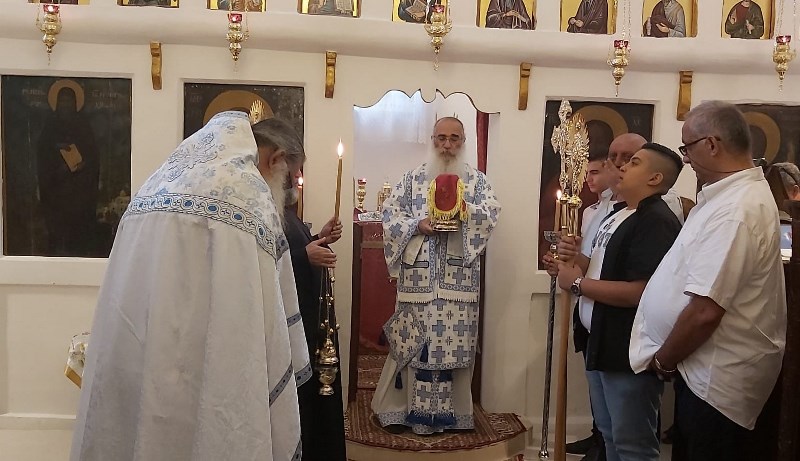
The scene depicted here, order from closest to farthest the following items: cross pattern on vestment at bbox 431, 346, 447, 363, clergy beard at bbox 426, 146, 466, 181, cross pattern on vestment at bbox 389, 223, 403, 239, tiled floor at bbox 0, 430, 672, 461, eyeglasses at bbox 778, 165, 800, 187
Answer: eyeglasses at bbox 778, 165, 800, 187 < tiled floor at bbox 0, 430, 672, 461 < cross pattern on vestment at bbox 431, 346, 447, 363 < cross pattern on vestment at bbox 389, 223, 403, 239 < clergy beard at bbox 426, 146, 466, 181

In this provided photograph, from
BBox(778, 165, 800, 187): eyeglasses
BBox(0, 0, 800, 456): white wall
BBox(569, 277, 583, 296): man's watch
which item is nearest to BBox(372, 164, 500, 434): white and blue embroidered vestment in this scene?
BBox(0, 0, 800, 456): white wall

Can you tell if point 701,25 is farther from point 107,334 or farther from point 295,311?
point 107,334

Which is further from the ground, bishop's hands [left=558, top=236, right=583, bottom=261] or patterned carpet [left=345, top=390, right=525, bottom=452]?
bishop's hands [left=558, top=236, right=583, bottom=261]

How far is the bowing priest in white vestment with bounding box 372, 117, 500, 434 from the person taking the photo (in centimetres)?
434

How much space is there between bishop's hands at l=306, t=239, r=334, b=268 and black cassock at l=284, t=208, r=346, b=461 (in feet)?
0.14

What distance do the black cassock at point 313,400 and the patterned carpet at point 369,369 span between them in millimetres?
2151

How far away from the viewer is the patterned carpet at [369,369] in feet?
18.5

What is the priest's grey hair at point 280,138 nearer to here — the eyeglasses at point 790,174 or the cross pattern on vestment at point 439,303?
the cross pattern on vestment at point 439,303

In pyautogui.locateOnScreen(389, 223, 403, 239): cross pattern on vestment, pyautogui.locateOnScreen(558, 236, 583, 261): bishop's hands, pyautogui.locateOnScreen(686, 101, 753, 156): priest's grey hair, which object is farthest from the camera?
pyautogui.locateOnScreen(389, 223, 403, 239): cross pattern on vestment

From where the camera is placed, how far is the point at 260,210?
200 cm

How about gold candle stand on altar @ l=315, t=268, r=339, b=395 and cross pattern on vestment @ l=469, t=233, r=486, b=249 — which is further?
cross pattern on vestment @ l=469, t=233, r=486, b=249

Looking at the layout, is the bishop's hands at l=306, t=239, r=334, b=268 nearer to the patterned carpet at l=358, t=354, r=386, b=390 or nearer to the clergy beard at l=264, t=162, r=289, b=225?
the clergy beard at l=264, t=162, r=289, b=225

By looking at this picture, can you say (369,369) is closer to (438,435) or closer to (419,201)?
(438,435)

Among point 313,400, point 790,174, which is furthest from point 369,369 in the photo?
point 790,174
